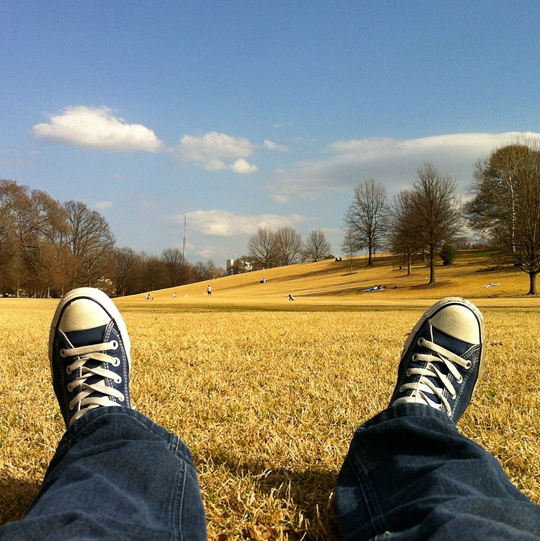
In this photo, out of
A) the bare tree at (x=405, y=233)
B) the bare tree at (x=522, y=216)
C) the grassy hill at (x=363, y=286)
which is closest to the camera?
the grassy hill at (x=363, y=286)

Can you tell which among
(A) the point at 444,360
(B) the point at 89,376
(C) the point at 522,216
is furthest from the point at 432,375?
(C) the point at 522,216

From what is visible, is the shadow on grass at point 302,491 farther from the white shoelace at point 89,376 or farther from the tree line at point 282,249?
the tree line at point 282,249

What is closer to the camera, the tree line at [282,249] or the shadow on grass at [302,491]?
the shadow on grass at [302,491]

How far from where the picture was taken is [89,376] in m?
1.93

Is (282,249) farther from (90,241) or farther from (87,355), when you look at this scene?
(87,355)

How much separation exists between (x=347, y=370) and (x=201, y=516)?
105 inches

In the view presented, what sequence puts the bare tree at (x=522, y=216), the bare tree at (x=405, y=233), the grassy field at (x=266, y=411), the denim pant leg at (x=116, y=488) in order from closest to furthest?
the denim pant leg at (x=116, y=488), the grassy field at (x=266, y=411), the bare tree at (x=522, y=216), the bare tree at (x=405, y=233)

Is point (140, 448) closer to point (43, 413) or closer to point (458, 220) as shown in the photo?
point (43, 413)

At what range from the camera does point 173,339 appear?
569 centimetres

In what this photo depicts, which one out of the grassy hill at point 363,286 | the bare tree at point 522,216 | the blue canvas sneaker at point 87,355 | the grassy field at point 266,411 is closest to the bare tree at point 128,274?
the grassy hill at point 363,286

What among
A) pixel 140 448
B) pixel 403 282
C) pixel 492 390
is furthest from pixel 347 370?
pixel 403 282

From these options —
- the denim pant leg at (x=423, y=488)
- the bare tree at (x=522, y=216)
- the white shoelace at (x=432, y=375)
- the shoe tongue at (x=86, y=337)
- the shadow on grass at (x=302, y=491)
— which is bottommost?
the shadow on grass at (x=302, y=491)

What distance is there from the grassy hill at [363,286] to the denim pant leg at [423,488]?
18.8m

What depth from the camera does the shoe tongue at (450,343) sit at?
217 cm
